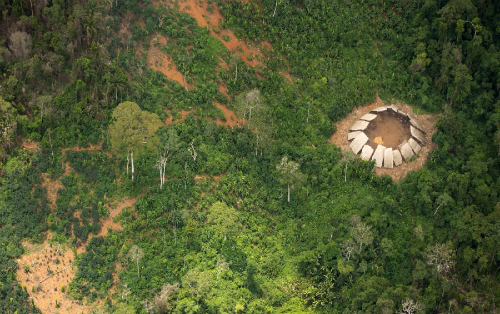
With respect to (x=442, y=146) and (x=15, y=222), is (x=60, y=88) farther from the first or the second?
(x=442, y=146)

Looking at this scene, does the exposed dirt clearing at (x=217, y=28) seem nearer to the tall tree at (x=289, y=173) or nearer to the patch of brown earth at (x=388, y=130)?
the tall tree at (x=289, y=173)

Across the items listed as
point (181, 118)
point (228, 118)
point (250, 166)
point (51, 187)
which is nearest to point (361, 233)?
point (250, 166)

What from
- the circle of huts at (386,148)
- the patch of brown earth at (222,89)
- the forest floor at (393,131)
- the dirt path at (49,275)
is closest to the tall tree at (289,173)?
the forest floor at (393,131)

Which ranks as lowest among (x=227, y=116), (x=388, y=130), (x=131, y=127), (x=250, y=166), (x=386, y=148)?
(x=250, y=166)

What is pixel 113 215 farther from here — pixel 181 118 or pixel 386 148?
pixel 386 148

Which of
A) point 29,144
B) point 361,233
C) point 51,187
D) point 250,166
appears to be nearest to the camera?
point 361,233

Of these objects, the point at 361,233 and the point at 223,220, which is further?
the point at 361,233

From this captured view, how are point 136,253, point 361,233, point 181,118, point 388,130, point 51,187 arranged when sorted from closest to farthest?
point 136,253 → point 361,233 → point 51,187 → point 181,118 → point 388,130
